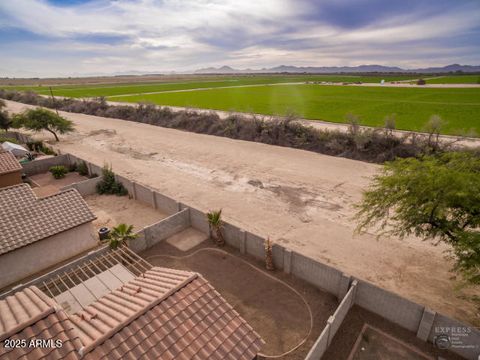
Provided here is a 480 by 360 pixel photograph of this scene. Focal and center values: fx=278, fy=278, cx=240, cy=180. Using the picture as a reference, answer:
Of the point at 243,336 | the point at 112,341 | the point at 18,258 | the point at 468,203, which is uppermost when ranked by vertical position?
the point at 468,203

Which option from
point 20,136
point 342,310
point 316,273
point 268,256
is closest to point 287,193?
point 268,256

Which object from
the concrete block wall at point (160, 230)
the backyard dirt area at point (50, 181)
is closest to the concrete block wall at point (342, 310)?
the concrete block wall at point (160, 230)

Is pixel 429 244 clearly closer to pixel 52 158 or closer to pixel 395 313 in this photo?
pixel 395 313

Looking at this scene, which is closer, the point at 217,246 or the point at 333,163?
the point at 217,246

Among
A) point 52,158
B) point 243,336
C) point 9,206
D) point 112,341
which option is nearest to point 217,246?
point 243,336

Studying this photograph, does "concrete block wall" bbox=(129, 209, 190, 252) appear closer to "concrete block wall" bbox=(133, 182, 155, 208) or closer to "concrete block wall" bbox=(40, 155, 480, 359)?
"concrete block wall" bbox=(40, 155, 480, 359)

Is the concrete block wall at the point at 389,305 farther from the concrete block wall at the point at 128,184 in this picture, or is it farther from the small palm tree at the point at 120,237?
the concrete block wall at the point at 128,184
